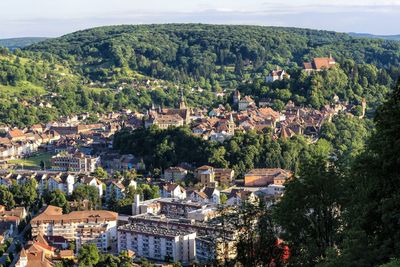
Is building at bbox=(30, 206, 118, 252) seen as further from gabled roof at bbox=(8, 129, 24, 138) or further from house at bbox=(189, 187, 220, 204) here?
gabled roof at bbox=(8, 129, 24, 138)

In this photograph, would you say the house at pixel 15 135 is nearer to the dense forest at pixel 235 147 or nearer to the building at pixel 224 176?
the dense forest at pixel 235 147

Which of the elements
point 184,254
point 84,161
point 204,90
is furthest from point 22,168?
point 204,90

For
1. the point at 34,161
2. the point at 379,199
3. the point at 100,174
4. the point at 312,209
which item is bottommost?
the point at 34,161

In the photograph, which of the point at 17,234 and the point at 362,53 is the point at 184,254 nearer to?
the point at 17,234

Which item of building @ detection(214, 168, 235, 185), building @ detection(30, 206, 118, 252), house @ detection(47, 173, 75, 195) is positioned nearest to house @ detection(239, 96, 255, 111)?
building @ detection(214, 168, 235, 185)

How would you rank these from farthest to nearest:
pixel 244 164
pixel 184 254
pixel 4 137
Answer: pixel 4 137 → pixel 244 164 → pixel 184 254

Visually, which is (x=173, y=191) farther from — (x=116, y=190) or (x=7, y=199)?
(x=7, y=199)

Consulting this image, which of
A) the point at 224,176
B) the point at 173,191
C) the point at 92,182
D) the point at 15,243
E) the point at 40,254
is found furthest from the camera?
the point at 224,176

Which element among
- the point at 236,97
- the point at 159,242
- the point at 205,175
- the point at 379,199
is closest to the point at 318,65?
the point at 236,97
